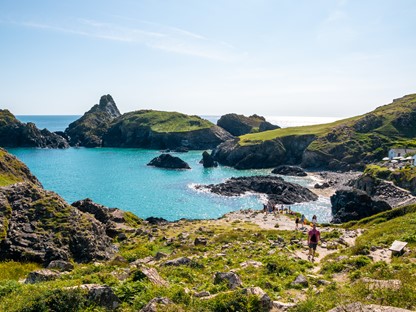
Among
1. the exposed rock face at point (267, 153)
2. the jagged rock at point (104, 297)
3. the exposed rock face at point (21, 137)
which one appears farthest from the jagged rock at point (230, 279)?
the exposed rock face at point (21, 137)

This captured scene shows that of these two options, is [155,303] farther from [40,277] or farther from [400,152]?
[400,152]

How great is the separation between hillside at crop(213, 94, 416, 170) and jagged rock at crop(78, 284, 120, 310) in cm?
11416

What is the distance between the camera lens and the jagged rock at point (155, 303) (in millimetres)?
9883

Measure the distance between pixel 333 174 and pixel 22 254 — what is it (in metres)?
101

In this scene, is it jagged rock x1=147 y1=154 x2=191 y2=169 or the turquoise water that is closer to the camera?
the turquoise water

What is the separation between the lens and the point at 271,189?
3302 inches

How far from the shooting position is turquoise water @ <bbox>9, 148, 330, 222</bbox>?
227ft

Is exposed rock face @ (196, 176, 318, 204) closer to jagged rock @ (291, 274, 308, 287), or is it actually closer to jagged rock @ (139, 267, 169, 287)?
jagged rock @ (291, 274, 308, 287)

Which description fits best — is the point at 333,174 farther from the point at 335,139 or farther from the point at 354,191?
the point at 354,191

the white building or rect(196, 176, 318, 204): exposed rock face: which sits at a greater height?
the white building

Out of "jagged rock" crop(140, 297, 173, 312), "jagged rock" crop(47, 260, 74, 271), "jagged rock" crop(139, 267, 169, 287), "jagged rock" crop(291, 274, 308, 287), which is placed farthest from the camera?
"jagged rock" crop(47, 260, 74, 271)

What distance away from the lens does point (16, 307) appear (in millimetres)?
10641

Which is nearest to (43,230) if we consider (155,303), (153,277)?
(153,277)

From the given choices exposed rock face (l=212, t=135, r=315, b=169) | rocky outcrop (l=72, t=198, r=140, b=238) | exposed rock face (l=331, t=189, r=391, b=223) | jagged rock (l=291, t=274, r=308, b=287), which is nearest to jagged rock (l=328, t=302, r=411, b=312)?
jagged rock (l=291, t=274, r=308, b=287)
